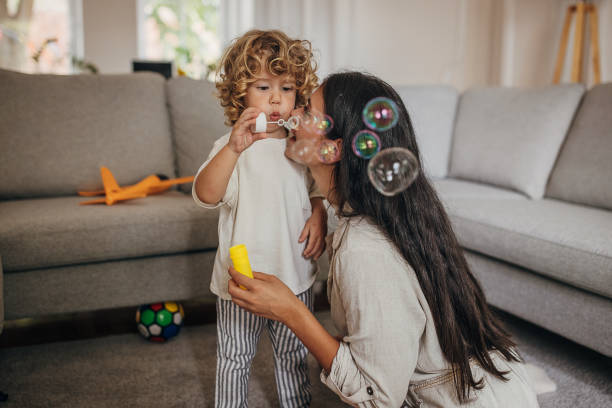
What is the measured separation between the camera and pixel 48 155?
1.85m

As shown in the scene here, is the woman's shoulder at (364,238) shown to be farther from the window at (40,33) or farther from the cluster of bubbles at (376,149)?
the window at (40,33)

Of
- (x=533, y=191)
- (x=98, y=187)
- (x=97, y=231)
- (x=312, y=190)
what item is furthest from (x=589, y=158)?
(x=98, y=187)

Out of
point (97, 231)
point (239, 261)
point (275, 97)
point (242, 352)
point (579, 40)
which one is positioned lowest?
point (242, 352)

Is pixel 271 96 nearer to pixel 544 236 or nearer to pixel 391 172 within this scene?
pixel 391 172

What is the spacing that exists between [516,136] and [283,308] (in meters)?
1.66

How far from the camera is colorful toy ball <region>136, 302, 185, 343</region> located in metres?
1.58

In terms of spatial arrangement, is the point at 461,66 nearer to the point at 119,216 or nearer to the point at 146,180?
the point at 146,180

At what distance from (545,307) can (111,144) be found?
173 centimetres

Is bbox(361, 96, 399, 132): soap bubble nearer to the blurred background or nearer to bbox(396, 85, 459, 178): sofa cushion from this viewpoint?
bbox(396, 85, 459, 178): sofa cushion

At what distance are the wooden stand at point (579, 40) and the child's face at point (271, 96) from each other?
108 inches

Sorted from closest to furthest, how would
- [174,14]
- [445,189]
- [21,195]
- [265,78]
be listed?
[265,78]
[21,195]
[445,189]
[174,14]

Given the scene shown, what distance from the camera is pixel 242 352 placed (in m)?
1.07

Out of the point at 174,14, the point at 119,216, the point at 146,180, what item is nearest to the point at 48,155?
the point at 146,180

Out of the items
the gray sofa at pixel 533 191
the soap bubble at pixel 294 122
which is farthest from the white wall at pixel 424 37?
the soap bubble at pixel 294 122
